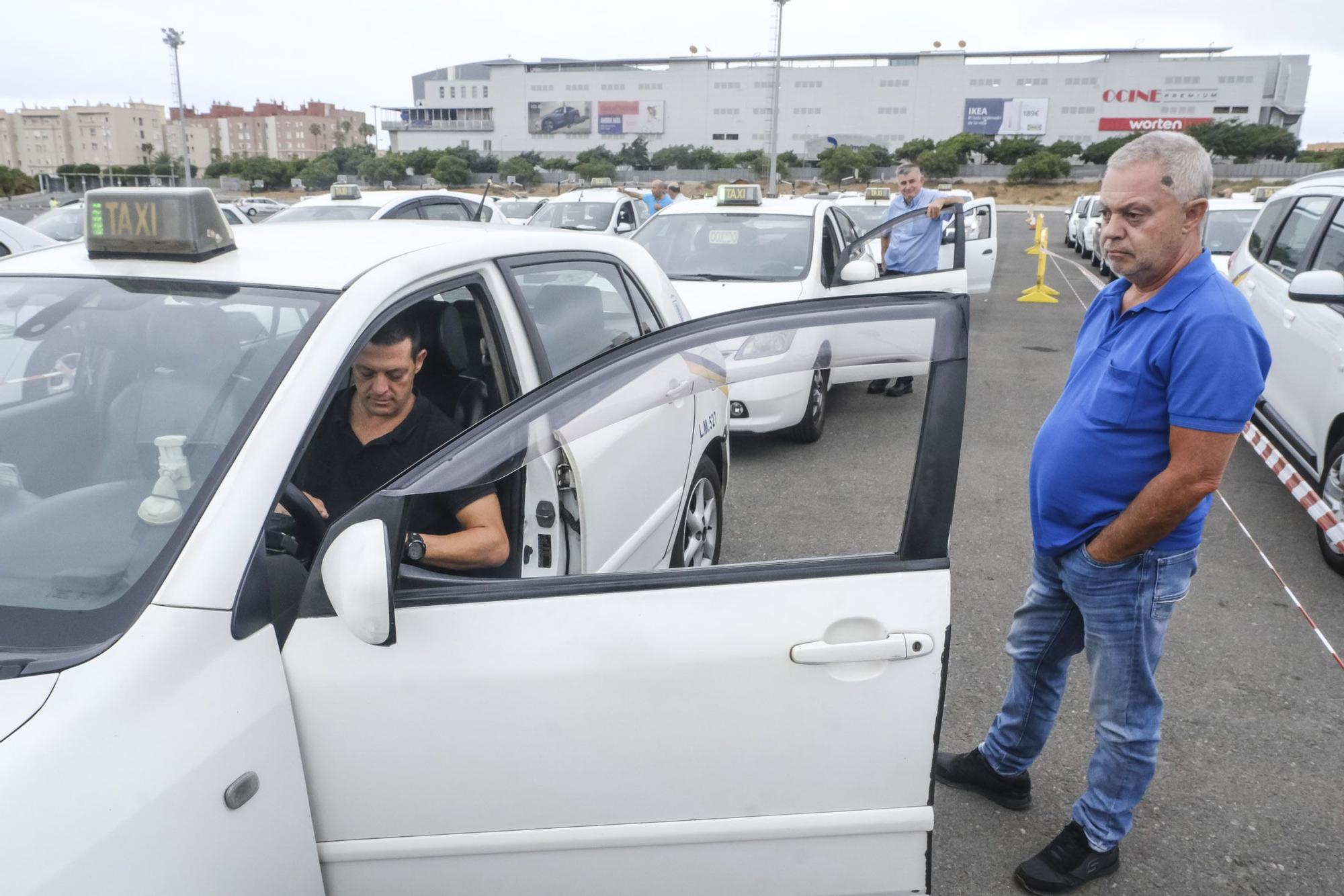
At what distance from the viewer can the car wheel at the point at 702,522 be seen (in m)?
3.47

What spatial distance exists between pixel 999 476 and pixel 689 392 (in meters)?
4.54

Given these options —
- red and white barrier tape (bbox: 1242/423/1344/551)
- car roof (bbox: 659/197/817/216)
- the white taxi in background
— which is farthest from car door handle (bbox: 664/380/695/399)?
the white taxi in background

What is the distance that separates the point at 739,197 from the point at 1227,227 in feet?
22.0

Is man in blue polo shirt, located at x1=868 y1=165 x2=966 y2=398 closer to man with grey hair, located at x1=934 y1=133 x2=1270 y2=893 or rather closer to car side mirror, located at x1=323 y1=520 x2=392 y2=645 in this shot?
man with grey hair, located at x1=934 y1=133 x2=1270 y2=893

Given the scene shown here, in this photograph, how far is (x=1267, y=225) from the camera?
20.9 ft

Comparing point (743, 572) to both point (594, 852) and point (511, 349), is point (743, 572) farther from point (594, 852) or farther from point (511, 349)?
point (511, 349)

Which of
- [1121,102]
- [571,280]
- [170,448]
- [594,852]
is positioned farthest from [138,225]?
[1121,102]

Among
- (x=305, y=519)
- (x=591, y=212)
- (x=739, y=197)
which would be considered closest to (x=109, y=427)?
(x=305, y=519)

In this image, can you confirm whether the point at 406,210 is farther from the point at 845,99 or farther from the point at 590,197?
the point at 845,99

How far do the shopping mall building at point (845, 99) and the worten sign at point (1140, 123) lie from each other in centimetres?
15

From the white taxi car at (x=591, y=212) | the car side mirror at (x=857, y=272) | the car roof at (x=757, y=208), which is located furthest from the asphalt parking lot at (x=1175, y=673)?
the white taxi car at (x=591, y=212)

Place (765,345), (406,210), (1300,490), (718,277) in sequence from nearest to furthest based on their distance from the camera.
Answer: (765,345) < (1300,490) < (718,277) < (406,210)

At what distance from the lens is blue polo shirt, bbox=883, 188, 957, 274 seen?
8.62 m

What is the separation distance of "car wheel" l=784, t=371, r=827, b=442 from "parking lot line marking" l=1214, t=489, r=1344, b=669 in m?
2.43
